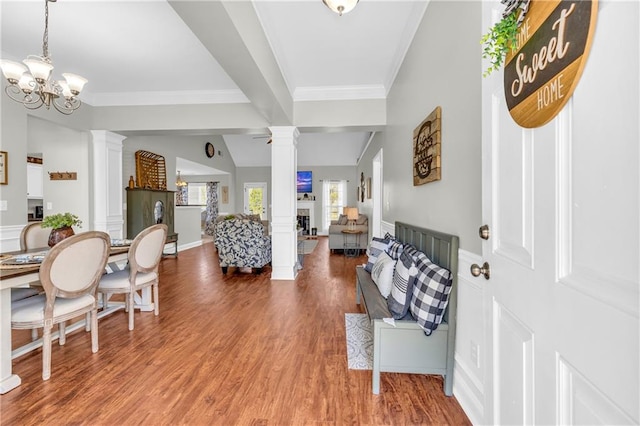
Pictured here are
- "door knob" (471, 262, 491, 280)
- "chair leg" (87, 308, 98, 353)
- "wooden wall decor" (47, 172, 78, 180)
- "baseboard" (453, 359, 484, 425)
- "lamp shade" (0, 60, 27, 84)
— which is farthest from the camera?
"wooden wall decor" (47, 172, 78, 180)

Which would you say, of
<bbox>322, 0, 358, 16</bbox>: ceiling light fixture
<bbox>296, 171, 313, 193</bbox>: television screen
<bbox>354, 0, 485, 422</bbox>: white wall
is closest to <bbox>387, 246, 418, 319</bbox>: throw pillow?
<bbox>354, 0, 485, 422</bbox>: white wall

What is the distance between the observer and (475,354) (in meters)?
1.59

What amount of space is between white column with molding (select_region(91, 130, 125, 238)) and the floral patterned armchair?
5.67 ft

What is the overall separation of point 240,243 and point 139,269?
2.02m

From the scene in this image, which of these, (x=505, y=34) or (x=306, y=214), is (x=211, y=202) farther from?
(x=505, y=34)

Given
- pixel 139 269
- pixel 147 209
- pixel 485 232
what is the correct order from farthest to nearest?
pixel 147 209 → pixel 139 269 → pixel 485 232

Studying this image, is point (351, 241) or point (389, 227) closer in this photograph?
point (389, 227)

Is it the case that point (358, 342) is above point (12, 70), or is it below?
below

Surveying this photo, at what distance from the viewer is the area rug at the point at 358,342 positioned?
2109 millimetres

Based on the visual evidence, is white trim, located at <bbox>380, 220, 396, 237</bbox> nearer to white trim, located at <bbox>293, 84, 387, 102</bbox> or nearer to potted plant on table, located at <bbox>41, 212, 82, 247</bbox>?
white trim, located at <bbox>293, 84, 387, 102</bbox>

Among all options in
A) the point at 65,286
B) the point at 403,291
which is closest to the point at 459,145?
the point at 403,291

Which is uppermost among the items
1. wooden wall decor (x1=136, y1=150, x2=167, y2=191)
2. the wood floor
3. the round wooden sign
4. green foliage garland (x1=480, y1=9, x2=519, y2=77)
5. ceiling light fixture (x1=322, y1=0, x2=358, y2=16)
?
ceiling light fixture (x1=322, y1=0, x2=358, y2=16)

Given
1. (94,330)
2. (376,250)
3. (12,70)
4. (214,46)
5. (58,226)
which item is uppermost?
(214,46)

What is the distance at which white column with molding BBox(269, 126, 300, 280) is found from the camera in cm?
447
